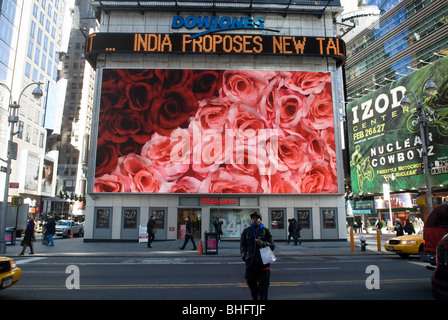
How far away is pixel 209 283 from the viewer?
877cm

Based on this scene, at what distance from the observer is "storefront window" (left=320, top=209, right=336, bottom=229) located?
80.6ft

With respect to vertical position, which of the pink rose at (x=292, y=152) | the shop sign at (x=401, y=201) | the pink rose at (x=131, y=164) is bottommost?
the shop sign at (x=401, y=201)

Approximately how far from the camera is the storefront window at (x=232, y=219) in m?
24.8

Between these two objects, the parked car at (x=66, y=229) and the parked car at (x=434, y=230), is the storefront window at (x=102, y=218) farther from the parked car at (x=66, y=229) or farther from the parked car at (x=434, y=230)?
the parked car at (x=434, y=230)

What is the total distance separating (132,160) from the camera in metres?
24.1

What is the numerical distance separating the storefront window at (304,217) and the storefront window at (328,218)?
1060 mm

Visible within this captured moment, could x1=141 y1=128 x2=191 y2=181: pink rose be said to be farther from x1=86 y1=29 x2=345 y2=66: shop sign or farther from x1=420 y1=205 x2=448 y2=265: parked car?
x1=420 y1=205 x2=448 y2=265: parked car

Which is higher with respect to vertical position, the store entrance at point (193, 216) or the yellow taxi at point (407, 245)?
the store entrance at point (193, 216)

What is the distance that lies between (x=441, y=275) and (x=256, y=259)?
10.1 feet

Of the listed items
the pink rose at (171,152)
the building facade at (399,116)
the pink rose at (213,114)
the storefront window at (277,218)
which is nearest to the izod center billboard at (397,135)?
the building facade at (399,116)

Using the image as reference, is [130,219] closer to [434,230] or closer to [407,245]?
[407,245]

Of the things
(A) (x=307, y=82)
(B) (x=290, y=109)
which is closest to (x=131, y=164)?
(B) (x=290, y=109)
